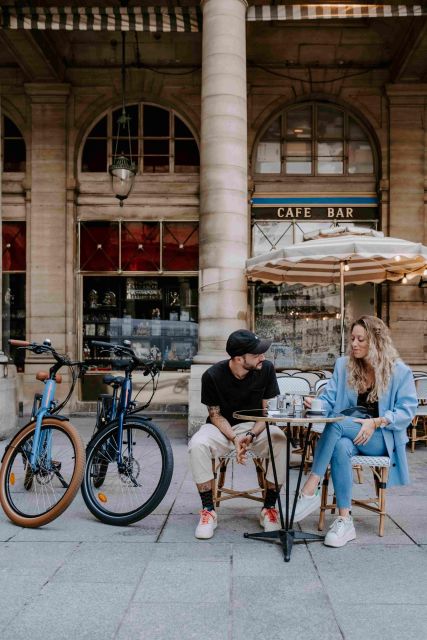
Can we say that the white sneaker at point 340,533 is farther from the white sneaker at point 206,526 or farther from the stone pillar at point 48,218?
the stone pillar at point 48,218

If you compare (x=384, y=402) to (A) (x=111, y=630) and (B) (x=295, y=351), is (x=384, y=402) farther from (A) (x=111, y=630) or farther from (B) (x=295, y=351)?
(B) (x=295, y=351)

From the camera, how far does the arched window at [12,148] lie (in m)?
12.3

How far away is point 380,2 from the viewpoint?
10.9 meters

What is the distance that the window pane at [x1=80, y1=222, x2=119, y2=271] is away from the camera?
12008 mm

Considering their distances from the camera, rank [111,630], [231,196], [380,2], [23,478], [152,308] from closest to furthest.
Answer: [111,630] → [23,478] → [231,196] → [380,2] → [152,308]

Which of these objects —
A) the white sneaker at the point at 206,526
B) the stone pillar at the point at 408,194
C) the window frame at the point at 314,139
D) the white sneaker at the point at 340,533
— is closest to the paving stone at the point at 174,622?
the white sneaker at the point at 206,526

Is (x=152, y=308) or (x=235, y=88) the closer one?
(x=235, y=88)

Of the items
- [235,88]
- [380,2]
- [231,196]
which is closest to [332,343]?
[231,196]

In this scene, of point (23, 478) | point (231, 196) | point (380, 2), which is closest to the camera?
point (23, 478)

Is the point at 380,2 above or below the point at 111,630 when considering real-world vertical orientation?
above

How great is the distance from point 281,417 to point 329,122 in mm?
9741

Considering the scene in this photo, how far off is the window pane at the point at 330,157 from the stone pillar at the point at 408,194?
104cm

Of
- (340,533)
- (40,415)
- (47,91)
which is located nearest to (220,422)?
(340,533)

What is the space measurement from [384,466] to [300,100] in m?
9.73
